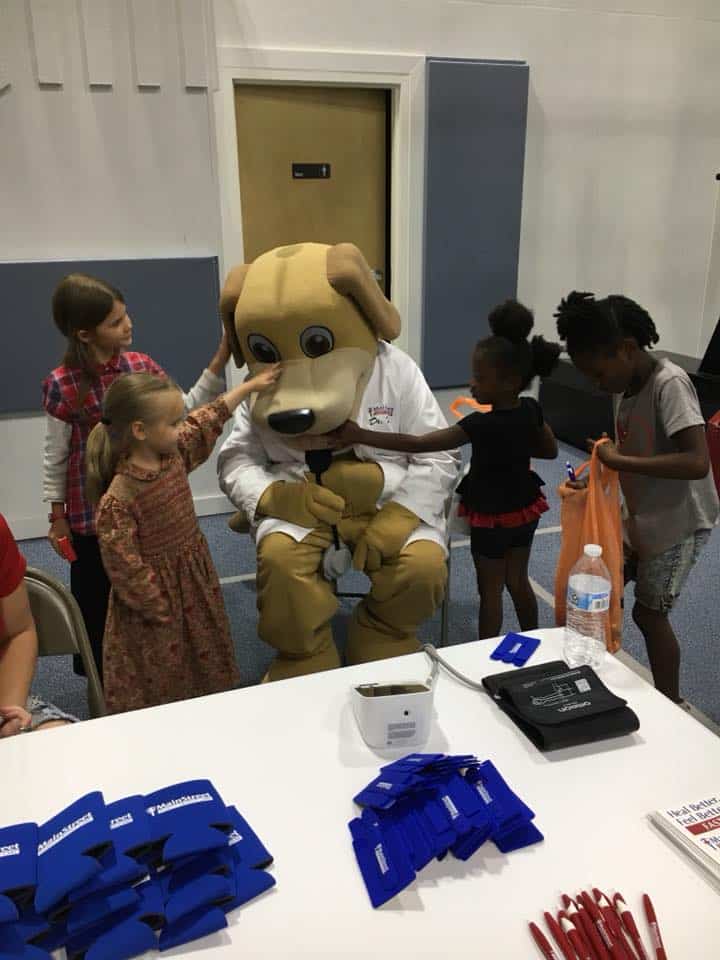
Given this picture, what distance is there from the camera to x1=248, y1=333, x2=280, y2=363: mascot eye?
1952 millimetres

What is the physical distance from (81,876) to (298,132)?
147 inches

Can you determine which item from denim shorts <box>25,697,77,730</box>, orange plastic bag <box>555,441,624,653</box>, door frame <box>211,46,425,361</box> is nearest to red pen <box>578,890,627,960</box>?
orange plastic bag <box>555,441,624,653</box>

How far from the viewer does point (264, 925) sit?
86 cm

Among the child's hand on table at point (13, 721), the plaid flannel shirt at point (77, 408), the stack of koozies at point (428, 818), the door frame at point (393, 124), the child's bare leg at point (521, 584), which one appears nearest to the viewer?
the stack of koozies at point (428, 818)

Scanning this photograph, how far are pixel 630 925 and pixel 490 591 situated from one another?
1.41m

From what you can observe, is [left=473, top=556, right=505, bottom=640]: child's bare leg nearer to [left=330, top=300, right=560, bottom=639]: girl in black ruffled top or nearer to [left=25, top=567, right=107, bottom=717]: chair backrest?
[left=330, top=300, right=560, bottom=639]: girl in black ruffled top

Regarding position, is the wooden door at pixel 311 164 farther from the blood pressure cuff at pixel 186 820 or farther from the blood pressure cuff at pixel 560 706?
the blood pressure cuff at pixel 186 820

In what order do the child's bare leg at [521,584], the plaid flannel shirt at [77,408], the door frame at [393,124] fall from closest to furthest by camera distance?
1. the plaid flannel shirt at [77,408]
2. the child's bare leg at [521,584]
3. the door frame at [393,124]

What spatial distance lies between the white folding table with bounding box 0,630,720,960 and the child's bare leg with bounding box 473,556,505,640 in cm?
82

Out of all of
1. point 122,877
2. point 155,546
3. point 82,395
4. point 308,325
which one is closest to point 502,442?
point 308,325

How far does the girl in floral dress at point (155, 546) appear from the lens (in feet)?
5.79

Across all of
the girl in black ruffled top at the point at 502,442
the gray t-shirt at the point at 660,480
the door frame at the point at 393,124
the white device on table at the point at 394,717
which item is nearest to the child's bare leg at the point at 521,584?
the girl in black ruffled top at the point at 502,442

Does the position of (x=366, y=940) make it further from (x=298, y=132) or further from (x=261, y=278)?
(x=298, y=132)

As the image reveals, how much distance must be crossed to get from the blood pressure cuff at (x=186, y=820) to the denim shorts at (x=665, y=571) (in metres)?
1.31
